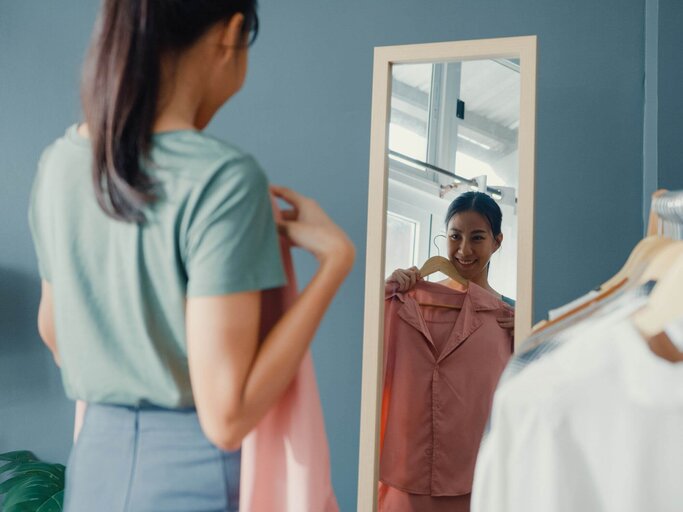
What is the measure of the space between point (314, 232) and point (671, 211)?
0.63 metres

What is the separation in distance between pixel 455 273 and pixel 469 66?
53cm

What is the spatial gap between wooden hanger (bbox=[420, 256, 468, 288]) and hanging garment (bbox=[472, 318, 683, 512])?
36.0 inches

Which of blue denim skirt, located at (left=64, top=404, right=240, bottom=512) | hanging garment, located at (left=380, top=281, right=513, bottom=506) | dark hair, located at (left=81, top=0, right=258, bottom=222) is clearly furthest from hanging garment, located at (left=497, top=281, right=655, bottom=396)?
hanging garment, located at (left=380, top=281, right=513, bottom=506)

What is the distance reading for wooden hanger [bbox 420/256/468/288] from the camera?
1896mm

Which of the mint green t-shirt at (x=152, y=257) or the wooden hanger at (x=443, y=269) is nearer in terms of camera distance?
the mint green t-shirt at (x=152, y=257)

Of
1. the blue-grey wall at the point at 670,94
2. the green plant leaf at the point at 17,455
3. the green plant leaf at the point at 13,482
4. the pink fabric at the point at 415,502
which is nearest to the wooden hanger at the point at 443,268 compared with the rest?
the pink fabric at the point at 415,502

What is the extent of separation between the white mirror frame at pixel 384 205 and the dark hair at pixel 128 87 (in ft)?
3.34

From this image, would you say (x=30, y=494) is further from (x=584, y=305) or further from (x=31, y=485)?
(x=584, y=305)

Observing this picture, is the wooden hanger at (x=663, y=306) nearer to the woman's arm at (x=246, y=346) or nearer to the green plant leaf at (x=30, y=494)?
the woman's arm at (x=246, y=346)

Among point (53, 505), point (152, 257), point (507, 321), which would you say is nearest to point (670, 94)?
point (507, 321)

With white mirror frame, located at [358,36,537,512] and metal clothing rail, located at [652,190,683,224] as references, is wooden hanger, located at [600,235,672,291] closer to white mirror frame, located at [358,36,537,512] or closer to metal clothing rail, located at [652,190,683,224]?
metal clothing rail, located at [652,190,683,224]

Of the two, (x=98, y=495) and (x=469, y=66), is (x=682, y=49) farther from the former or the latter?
(x=98, y=495)

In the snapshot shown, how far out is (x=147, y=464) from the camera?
98 centimetres

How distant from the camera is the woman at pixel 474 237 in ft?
6.20
